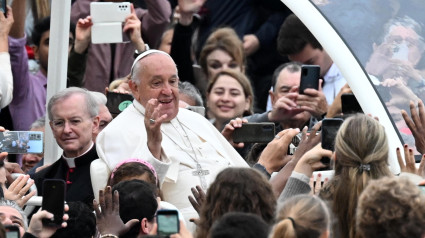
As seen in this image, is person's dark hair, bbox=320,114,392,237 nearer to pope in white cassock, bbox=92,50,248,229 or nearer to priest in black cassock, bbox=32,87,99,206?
pope in white cassock, bbox=92,50,248,229

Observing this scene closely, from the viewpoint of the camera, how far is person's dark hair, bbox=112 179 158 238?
687 centimetres

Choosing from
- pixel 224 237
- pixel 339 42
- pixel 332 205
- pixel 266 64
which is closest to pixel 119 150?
pixel 339 42

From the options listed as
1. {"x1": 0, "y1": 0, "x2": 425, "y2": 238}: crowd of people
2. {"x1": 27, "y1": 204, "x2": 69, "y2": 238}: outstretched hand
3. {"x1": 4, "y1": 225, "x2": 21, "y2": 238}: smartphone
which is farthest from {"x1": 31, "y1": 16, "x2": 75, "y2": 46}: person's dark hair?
{"x1": 4, "y1": 225, "x2": 21, "y2": 238}: smartphone

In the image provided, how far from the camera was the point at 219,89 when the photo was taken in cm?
1105

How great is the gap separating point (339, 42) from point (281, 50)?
3018 millimetres

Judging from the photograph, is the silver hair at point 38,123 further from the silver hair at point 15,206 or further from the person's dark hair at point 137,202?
the person's dark hair at point 137,202

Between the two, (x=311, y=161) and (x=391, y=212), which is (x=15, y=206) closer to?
(x=311, y=161)

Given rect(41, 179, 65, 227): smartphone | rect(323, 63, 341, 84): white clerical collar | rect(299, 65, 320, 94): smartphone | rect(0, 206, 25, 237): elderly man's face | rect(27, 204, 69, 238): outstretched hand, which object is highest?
rect(299, 65, 320, 94): smartphone

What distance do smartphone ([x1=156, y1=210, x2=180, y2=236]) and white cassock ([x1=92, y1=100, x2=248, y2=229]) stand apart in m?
2.56

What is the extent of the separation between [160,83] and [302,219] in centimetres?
335

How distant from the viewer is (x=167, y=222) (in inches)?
223

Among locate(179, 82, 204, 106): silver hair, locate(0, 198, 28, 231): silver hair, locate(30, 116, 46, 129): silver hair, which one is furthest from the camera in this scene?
locate(179, 82, 204, 106): silver hair

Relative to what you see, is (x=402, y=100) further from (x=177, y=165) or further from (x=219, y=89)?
(x=219, y=89)

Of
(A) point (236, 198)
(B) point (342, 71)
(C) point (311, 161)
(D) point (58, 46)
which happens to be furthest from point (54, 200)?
(D) point (58, 46)
